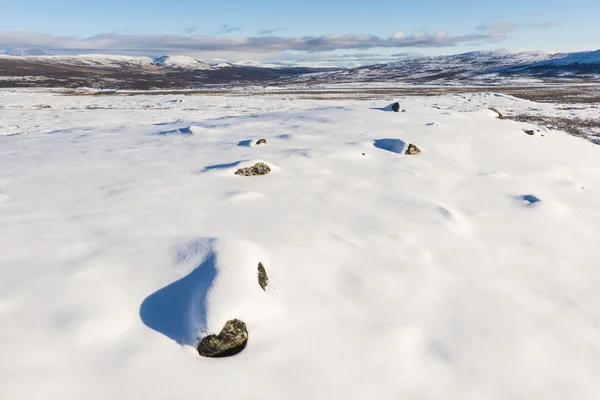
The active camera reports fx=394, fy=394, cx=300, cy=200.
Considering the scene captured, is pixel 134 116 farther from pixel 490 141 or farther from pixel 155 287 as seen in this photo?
pixel 155 287

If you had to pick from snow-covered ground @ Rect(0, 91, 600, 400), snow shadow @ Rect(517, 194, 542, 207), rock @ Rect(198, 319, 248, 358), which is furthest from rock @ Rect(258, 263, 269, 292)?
snow shadow @ Rect(517, 194, 542, 207)

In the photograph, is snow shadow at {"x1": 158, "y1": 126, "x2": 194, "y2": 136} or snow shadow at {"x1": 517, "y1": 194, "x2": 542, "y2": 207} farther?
snow shadow at {"x1": 158, "y1": 126, "x2": 194, "y2": 136}

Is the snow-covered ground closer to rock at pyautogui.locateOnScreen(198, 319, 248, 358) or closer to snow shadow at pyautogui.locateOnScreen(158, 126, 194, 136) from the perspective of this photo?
rock at pyautogui.locateOnScreen(198, 319, 248, 358)

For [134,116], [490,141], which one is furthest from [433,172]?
[134,116]

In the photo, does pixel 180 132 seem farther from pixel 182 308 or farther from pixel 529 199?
pixel 529 199

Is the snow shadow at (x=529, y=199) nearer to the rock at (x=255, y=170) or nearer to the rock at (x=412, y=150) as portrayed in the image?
the rock at (x=412, y=150)
